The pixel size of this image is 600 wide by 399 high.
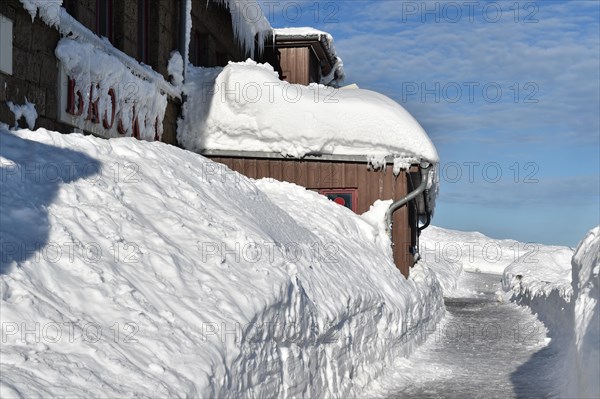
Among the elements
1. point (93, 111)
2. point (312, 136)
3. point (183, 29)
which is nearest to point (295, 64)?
point (312, 136)

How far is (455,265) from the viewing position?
2980cm

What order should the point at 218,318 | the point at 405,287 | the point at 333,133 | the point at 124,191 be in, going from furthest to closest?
the point at 333,133, the point at 405,287, the point at 124,191, the point at 218,318

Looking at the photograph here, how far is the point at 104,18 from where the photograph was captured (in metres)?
9.20

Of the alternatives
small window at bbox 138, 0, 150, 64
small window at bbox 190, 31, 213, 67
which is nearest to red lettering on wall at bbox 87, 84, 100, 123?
small window at bbox 138, 0, 150, 64

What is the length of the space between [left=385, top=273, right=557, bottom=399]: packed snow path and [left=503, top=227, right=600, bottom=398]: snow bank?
0.73 feet

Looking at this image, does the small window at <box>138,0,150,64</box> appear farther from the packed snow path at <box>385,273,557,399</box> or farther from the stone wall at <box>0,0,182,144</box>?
the packed snow path at <box>385,273,557,399</box>

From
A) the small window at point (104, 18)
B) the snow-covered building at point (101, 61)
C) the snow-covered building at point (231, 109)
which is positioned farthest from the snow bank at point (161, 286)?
the small window at point (104, 18)

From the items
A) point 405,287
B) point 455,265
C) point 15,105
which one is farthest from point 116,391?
point 455,265

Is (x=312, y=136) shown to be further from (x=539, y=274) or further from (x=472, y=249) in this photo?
(x=472, y=249)

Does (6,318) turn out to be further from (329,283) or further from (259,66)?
(259,66)

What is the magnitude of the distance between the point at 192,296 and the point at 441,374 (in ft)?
15.0

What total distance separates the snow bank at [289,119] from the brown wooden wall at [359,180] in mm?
296

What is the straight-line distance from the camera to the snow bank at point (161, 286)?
3.60 meters

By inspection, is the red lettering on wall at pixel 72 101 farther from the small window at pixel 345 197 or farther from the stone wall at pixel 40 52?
the small window at pixel 345 197
